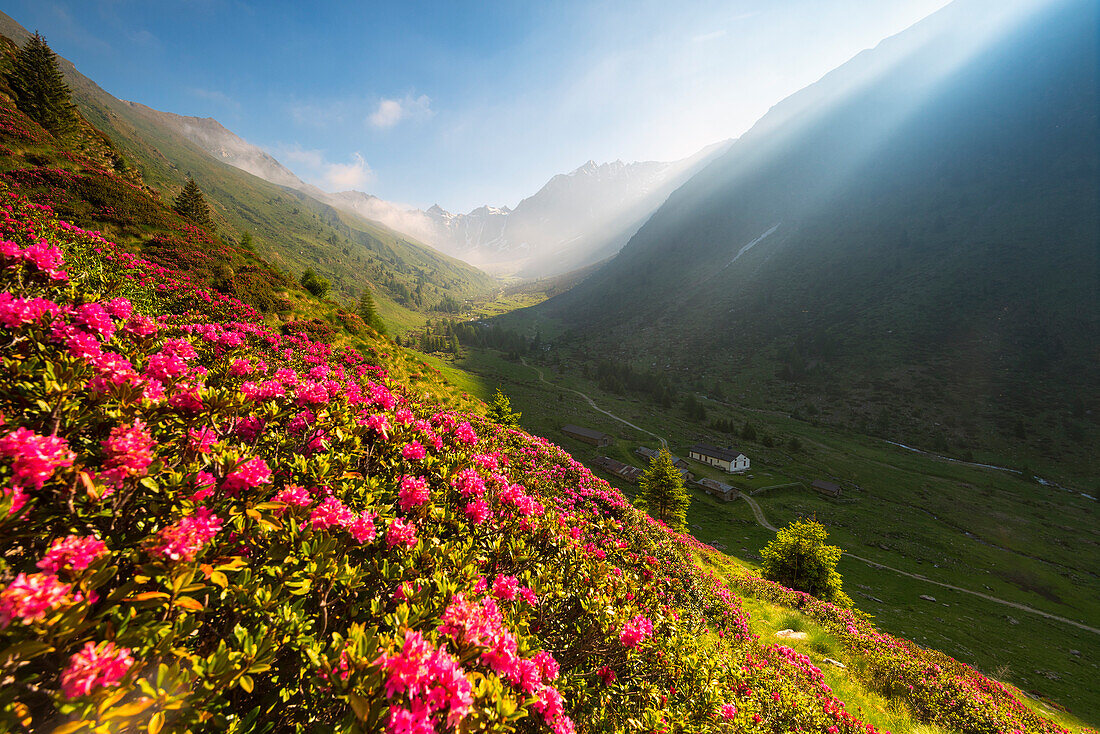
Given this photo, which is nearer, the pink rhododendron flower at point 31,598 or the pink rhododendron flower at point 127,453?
the pink rhododendron flower at point 31,598

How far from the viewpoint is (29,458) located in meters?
2.35

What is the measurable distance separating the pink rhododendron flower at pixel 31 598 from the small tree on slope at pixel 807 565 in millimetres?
32491

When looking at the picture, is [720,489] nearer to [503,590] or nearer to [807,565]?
[807,565]

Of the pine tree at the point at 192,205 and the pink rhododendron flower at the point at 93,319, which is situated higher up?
the pine tree at the point at 192,205

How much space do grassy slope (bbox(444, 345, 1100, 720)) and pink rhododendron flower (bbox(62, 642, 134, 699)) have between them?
159 ft

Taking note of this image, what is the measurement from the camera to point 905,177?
7352 inches

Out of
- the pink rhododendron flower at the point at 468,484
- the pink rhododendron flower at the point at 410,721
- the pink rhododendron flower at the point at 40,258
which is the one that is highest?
the pink rhododendron flower at the point at 40,258

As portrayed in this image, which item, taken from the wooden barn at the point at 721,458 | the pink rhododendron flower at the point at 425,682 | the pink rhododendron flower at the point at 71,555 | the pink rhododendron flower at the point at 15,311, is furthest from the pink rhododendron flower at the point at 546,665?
the wooden barn at the point at 721,458

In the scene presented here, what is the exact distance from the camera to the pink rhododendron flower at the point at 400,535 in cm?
388

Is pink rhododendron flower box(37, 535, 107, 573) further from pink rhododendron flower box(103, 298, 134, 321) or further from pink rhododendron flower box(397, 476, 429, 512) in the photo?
pink rhododendron flower box(103, 298, 134, 321)

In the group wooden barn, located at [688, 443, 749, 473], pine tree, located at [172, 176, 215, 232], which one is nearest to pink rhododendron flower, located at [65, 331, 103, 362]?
pine tree, located at [172, 176, 215, 232]

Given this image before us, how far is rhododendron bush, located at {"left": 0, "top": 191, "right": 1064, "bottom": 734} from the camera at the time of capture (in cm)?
213

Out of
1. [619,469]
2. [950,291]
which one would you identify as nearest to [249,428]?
[619,469]

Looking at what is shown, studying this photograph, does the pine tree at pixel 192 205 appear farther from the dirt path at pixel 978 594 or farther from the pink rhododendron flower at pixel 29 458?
the dirt path at pixel 978 594
